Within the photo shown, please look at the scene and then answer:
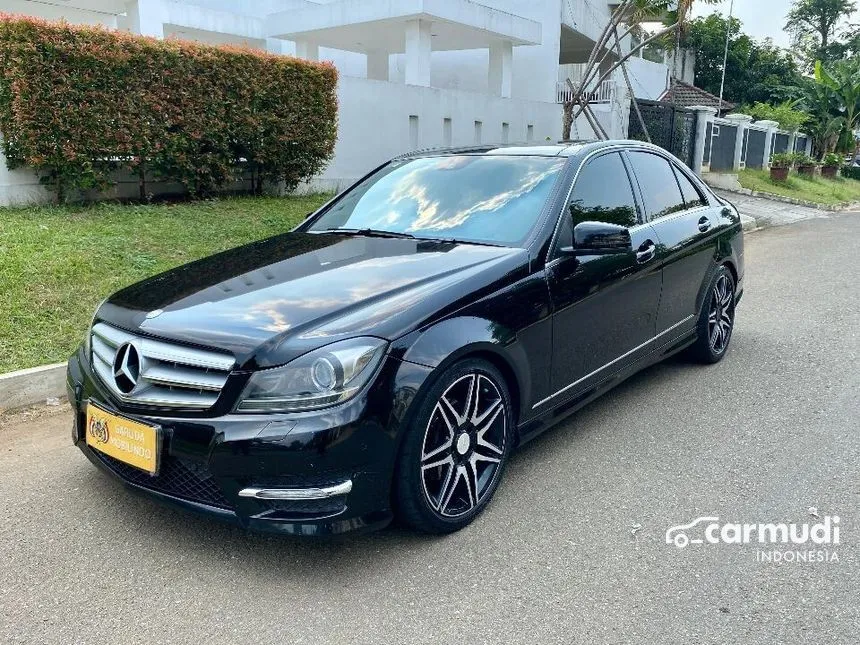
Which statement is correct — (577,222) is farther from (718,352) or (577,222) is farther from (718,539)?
(718,352)

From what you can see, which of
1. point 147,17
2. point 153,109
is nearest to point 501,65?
point 147,17

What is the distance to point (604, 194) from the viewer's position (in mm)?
4223

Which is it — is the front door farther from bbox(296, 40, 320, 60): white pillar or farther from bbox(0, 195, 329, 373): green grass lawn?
bbox(296, 40, 320, 60): white pillar

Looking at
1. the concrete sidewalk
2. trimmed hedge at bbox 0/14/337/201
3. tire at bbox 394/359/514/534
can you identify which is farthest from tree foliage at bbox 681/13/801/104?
tire at bbox 394/359/514/534

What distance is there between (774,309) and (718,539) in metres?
4.86

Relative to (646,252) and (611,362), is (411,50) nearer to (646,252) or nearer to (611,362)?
(646,252)

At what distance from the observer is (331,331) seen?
2.77m

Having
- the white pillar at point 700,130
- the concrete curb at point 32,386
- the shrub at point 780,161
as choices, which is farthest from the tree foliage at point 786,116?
the concrete curb at point 32,386

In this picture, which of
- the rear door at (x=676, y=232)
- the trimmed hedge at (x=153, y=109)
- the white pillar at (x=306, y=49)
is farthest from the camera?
the white pillar at (x=306, y=49)

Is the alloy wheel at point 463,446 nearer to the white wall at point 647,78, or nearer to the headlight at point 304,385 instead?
the headlight at point 304,385

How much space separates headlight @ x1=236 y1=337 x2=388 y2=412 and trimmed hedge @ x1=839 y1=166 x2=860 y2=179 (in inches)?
1299

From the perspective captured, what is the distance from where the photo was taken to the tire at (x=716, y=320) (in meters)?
5.23

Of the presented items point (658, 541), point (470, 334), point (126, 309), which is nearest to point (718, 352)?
point (658, 541)

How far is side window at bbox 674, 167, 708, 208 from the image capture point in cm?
515
